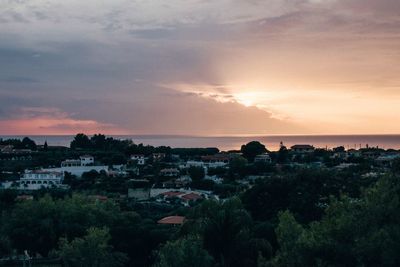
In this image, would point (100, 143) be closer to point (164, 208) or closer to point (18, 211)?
point (164, 208)

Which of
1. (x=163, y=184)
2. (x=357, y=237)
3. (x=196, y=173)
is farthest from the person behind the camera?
(x=196, y=173)

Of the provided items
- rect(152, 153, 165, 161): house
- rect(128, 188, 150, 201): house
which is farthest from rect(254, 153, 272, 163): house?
rect(128, 188, 150, 201): house

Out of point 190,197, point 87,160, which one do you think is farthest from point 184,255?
point 87,160

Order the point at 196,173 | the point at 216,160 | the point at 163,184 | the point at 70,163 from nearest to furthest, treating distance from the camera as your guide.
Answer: the point at 163,184 < the point at 196,173 < the point at 70,163 < the point at 216,160

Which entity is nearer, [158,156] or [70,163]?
A: [70,163]

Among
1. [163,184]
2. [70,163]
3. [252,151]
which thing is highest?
[252,151]

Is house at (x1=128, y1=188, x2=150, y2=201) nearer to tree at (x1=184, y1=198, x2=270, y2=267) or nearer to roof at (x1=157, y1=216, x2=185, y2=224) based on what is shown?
roof at (x1=157, y1=216, x2=185, y2=224)

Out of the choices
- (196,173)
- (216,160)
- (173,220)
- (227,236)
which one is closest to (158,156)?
(216,160)

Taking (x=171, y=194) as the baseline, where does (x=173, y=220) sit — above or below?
below

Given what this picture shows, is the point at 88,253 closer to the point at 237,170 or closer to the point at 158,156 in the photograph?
the point at 237,170

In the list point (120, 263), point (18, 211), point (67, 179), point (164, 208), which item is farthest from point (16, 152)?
point (120, 263)
